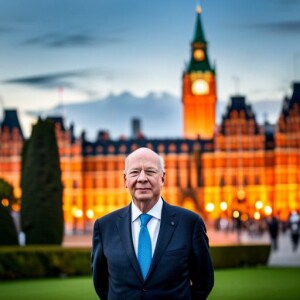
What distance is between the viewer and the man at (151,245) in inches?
189

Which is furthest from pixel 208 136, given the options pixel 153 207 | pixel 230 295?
pixel 153 207

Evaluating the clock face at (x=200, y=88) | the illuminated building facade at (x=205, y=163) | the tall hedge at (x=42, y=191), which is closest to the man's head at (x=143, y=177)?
the tall hedge at (x=42, y=191)

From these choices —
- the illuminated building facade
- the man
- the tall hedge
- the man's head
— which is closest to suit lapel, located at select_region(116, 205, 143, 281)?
the man

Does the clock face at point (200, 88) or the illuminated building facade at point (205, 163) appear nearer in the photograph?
the illuminated building facade at point (205, 163)

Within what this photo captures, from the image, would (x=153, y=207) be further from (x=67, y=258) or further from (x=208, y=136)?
(x=208, y=136)

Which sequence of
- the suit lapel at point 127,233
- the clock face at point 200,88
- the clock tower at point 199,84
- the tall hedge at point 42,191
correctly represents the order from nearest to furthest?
the suit lapel at point 127,233 → the tall hedge at point 42,191 → the clock tower at point 199,84 → the clock face at point 200,88

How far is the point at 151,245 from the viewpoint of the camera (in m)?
4.86

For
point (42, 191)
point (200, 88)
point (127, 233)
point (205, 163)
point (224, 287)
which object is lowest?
point (224, 287)

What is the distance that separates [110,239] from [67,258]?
14.6m

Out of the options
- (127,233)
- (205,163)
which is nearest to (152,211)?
(127,233)

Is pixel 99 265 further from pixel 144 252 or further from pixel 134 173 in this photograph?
pixel 134 173

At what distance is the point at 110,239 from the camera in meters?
4.95

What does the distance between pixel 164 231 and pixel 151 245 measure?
0.09 meters

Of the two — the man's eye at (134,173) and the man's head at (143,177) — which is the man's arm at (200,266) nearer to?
the man's head at (143,177)
